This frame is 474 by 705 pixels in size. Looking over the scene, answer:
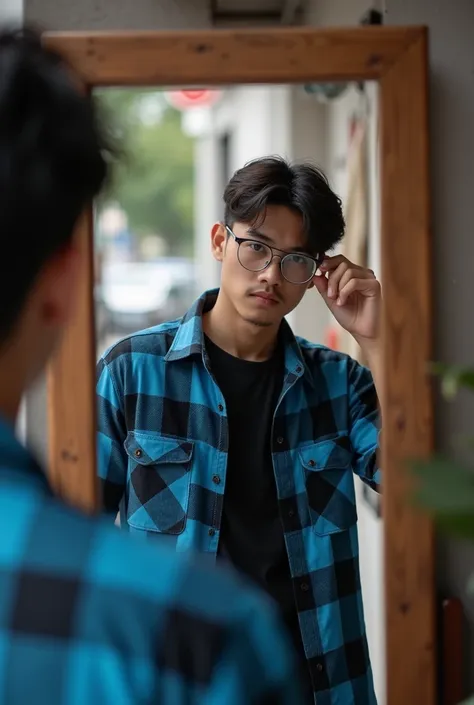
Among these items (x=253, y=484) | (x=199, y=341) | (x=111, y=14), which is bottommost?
(x=253, y=484)

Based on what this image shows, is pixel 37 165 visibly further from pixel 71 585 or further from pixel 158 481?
pixel 158 481

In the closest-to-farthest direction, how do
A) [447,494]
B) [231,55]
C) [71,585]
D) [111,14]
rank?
1. [71,585]
2. [447,494]
3. [231,55]
4. [111,14]

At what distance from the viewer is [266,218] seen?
1.52 m

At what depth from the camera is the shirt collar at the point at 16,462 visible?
548mm

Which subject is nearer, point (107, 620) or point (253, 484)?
point (107, 620)

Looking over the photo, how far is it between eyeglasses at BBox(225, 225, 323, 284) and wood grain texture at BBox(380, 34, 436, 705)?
0.20m

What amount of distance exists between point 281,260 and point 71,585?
104 cm

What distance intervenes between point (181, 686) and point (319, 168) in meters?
1.18

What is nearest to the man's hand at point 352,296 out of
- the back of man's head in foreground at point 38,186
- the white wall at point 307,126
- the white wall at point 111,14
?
the white wall at point 111,14

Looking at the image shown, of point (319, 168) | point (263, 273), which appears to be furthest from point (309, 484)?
point (319, 168)

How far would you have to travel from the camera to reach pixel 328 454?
1.55 meters

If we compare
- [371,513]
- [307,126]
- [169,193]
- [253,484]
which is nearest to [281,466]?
[253,484]

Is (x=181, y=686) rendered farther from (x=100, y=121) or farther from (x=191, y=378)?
(x=191, y=378)

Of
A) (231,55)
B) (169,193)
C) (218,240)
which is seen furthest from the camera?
(169,193)
